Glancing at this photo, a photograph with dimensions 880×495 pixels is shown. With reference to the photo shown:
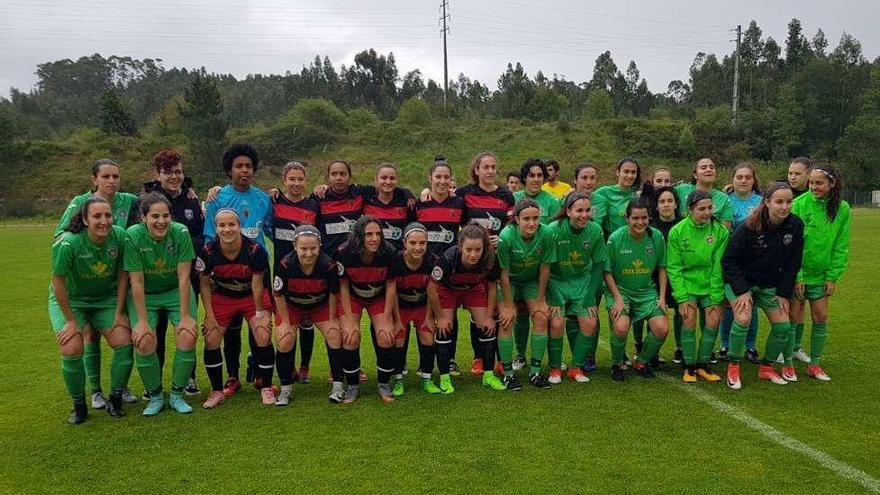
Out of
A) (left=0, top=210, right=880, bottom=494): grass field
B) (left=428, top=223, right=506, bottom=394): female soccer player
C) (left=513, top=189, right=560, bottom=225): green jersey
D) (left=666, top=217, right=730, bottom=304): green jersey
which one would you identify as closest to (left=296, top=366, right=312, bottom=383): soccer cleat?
(left=0, top=210, right=880, bottom=494): grass field

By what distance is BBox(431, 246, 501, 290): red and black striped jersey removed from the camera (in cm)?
472

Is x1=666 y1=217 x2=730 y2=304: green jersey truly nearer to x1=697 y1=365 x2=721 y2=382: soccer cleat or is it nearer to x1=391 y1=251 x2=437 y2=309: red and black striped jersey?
x1=697 y1=365 x2=721 y2=382: soccer cleat

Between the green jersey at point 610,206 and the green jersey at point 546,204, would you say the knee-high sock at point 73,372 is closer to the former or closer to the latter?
the green jersey at point 546,204

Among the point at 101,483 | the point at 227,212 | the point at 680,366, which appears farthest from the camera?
the point at 680,366

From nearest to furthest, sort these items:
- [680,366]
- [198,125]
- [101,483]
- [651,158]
Result: [101,483]
[680,366]
[198,125]
[651,158]

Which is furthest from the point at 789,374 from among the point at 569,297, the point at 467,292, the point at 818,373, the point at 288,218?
the point at 288,218

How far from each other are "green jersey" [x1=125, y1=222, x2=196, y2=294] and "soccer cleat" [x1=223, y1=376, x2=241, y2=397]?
92cm

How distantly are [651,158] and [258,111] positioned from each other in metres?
53.7

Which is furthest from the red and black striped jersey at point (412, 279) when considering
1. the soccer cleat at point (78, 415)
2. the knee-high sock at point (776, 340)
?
the knee-high sock at point (776, 340)

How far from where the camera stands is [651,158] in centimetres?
4000

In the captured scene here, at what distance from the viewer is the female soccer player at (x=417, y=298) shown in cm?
469

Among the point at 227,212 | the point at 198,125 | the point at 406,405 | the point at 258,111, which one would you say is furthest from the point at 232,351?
the point at 258,111

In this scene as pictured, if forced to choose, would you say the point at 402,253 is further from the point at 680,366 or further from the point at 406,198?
the point at 680,366

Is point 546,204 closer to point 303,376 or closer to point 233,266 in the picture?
point 303,376
